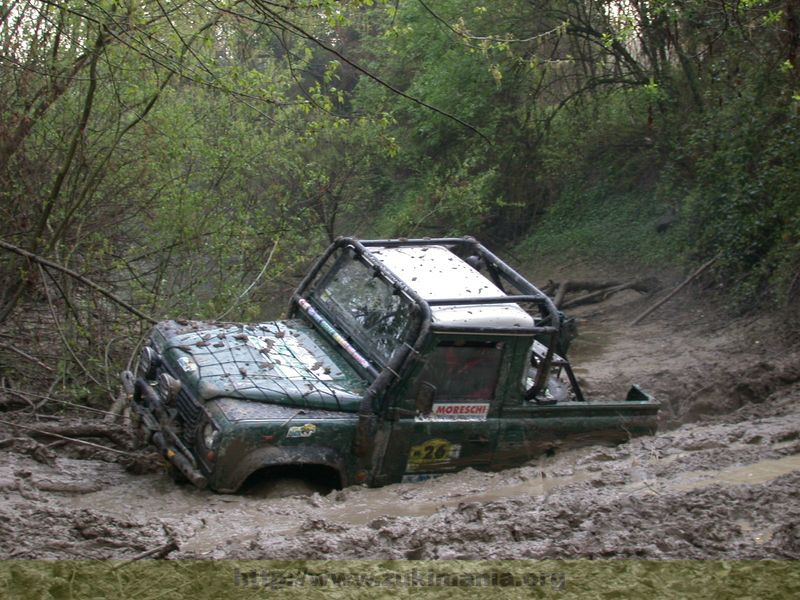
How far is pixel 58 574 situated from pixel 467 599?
178 centimetres

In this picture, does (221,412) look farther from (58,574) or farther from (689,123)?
(689,123)

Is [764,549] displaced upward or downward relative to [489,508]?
upward

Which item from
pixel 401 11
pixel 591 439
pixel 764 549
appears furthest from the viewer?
pixel 401 11

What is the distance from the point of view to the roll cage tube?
240 inches

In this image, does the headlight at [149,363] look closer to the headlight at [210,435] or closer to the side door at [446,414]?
the headlight at [210,435]

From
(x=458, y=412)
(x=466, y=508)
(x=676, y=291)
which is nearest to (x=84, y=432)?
(x=458, y=412)

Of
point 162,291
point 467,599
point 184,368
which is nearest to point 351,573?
point 467,599

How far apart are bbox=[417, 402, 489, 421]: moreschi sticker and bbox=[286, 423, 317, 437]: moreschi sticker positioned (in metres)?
0.74

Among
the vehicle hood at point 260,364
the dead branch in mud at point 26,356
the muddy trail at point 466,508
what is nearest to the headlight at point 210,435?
the vehicle hood at point 260,364

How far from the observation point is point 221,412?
18.7 feet

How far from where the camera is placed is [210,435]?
5711 mm

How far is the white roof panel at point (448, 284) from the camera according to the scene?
20.7ft

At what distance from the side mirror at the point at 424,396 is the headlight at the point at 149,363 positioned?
70.7 inches

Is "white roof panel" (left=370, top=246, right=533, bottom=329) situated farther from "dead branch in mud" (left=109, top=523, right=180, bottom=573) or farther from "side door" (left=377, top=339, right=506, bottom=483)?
"dead branch in mud" (left=109, top=523, right=180, bottom=573)
